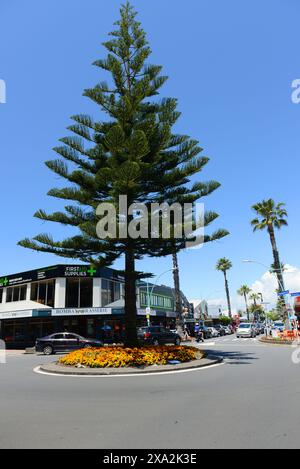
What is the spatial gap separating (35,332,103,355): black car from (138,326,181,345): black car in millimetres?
3104

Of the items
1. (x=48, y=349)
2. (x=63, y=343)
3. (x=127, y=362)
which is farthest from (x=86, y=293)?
(x=127, y=362)

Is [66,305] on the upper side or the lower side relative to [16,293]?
lower

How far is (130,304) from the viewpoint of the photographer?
16.8m

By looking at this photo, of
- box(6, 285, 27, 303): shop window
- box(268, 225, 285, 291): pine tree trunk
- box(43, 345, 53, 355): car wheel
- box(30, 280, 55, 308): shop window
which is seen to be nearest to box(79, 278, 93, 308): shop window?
box(30, 280, 55, 308): shop window

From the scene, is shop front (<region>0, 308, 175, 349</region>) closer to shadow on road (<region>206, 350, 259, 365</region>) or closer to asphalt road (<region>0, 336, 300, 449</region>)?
shadow on road (<region>206, 350, 259, 365</region>)

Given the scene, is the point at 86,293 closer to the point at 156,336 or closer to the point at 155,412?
the point at 156,336

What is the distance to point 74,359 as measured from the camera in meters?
14.9

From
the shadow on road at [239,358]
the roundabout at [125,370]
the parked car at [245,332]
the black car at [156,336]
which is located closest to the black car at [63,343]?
the black car at [156,336]

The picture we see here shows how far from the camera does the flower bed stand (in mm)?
13984

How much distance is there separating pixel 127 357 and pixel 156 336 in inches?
461

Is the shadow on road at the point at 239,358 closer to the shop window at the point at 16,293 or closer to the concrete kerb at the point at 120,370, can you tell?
the concrete kerb at the point at 120,370

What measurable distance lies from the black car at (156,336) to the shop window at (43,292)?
45.8 ft

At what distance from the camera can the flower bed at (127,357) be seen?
1398 centimetres

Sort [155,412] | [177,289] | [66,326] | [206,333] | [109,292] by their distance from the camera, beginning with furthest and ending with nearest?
[206,333]
[109,292]
[66,326]
[177,289]
[155,412]
